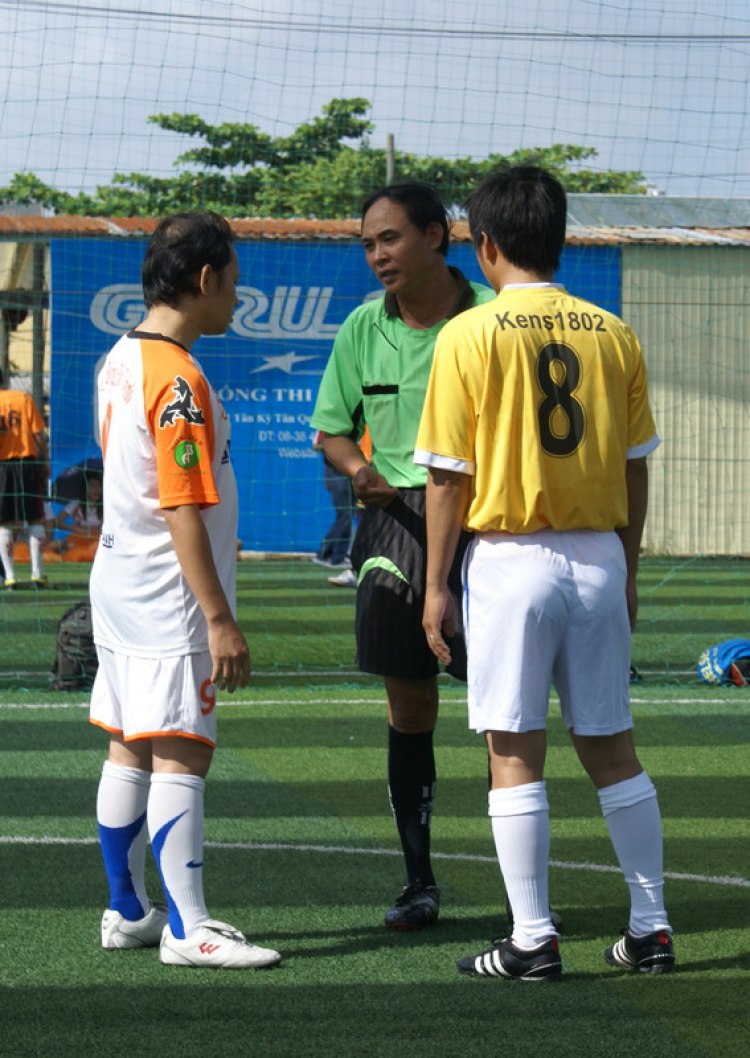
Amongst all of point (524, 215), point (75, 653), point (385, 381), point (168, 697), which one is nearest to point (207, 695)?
point (168, 697)

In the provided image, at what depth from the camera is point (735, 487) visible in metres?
18.7

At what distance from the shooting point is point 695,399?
19438 mm

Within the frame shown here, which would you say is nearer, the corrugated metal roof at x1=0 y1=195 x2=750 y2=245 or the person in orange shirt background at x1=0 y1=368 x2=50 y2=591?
the person in orange shirt background at x1=0 y1=368 x2=50 y2=591

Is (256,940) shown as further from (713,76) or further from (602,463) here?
(713,76)

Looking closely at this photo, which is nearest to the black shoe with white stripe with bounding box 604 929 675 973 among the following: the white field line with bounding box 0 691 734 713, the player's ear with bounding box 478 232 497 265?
the player's ear with bounding box 478 232 497 265

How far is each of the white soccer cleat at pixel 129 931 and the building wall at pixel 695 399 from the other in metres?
14.9

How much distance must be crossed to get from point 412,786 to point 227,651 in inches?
39.5

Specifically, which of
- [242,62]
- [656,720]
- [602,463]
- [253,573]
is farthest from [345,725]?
[253,573]

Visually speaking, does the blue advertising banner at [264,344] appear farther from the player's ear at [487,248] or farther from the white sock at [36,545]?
the player's ear at [487,248]

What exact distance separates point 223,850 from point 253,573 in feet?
37.1

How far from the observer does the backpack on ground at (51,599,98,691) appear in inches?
326

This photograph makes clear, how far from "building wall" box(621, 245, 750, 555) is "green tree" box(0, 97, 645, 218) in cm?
167

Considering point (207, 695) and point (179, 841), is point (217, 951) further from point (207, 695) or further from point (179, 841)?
point (207, 695)

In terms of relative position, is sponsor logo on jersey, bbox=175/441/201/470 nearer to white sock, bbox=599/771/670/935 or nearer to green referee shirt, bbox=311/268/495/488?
green referee shirt, bbox=311/268/495/488
